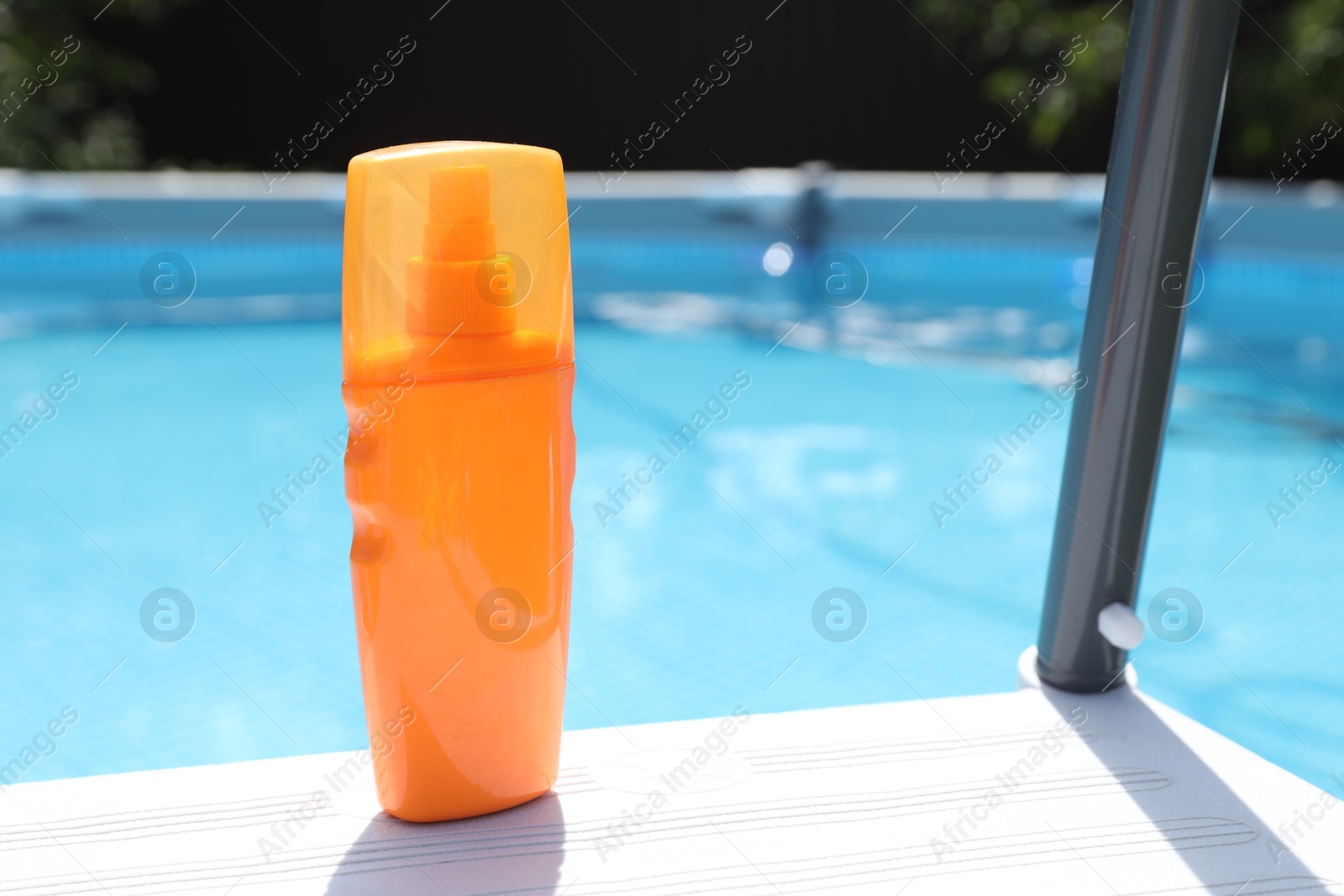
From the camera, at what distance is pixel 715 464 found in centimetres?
288

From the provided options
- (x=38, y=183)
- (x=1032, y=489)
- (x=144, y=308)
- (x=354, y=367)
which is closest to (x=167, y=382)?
(x=144, y=308)

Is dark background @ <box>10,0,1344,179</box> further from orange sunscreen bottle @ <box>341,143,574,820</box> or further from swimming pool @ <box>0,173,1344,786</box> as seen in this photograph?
orange sunscreen bottle @ <box>341,143,574,820</box>

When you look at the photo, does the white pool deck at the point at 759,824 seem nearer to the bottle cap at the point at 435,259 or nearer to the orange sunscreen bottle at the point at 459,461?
the orange sunscreen bottle at the point at 459,461

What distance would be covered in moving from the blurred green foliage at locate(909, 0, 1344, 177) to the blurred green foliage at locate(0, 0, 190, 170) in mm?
4370

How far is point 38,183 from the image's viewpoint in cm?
455

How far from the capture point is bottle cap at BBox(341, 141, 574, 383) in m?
0.80

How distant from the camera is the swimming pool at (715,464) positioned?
1862mm

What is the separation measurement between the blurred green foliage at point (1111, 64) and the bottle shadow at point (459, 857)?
534 cm

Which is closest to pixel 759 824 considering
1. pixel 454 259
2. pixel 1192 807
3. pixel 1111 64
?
pixel 1192 807

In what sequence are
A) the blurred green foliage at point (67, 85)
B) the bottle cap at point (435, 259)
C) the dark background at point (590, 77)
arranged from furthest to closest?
the dark background at point (590, 77) < the blurred green foliage at point (67, 85) < the bottle cap at point (435, 259)

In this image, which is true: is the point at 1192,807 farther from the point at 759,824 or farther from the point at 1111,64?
the point at 1111,64

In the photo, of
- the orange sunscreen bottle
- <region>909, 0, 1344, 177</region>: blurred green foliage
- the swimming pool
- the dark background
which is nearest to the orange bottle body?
the orange sunscreen bottle

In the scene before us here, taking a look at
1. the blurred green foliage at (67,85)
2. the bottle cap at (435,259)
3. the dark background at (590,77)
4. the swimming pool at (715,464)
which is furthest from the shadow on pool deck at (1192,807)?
the blurred green foliage at (67,85)

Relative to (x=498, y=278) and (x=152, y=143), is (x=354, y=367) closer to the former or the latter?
(x=498, y=278)
